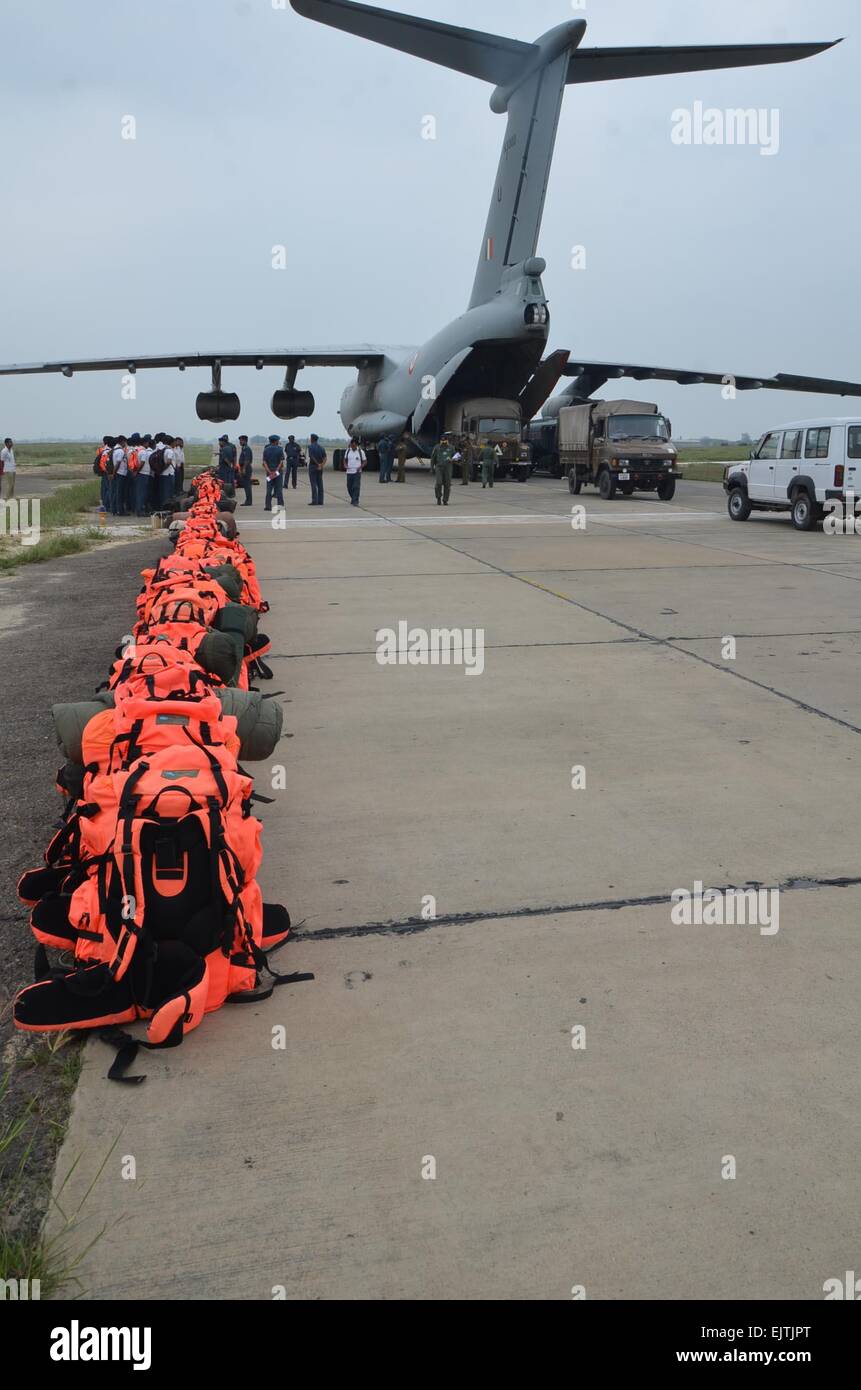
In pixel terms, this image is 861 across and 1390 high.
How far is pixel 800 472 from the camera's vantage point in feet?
65.0

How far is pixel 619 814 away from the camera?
5.73 metres

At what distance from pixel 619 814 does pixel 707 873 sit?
0.86m

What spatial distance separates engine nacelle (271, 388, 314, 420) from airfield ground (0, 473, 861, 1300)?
32.2m

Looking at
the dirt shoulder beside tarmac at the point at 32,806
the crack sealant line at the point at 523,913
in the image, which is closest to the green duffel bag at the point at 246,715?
the dirt shoulder beside tarmac at the point at 32,806

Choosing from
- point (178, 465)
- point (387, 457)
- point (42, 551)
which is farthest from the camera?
point (387, 457)

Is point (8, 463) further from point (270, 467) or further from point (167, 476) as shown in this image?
point (270, 467)

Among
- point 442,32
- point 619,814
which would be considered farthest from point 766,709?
point 442,32

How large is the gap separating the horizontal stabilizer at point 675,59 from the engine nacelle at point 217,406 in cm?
1489

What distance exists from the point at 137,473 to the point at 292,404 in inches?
579

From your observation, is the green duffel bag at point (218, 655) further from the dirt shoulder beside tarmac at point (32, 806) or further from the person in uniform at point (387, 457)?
the person in uniform at point (387, 457)

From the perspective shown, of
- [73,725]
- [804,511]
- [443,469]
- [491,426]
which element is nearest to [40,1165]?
[73,725]

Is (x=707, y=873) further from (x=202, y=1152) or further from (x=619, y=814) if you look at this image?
(x=202, y=1152)
